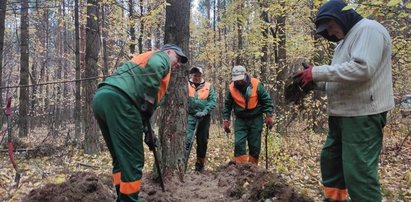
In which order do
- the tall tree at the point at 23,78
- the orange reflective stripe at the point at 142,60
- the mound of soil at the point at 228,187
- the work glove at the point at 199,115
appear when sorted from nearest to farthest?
the orange reflective stripe at the point at 142,60
the mound of soil at the point at 228,187
the work glove at the point at 199,115
the tall tree at the point at 23,78

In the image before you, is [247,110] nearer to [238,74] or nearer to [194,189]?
[238,74]

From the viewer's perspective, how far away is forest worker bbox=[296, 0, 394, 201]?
297cm

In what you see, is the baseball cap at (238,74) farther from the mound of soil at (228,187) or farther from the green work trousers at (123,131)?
the green work trousers at (123,131)

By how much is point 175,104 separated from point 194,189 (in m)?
1.29

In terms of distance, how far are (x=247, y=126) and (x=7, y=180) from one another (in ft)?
14.2

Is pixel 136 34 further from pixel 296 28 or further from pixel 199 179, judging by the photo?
pixel 199 179

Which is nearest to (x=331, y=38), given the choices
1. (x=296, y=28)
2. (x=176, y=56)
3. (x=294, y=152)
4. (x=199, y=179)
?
(x=176, y=56)

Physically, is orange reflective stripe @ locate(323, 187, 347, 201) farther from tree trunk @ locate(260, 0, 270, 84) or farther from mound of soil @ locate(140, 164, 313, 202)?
tree trunk @ locate(260, 0, 270, 84)

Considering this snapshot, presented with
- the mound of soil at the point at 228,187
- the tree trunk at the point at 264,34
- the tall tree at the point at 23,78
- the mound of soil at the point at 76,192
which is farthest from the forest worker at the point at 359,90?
the tall tree at the point at 23,78

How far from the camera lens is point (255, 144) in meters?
7.03

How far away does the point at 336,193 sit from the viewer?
136 inches

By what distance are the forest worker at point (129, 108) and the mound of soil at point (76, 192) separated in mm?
774

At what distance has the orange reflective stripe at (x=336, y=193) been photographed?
346 cm

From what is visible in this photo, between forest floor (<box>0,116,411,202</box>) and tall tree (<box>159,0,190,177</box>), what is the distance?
38 centimetres
